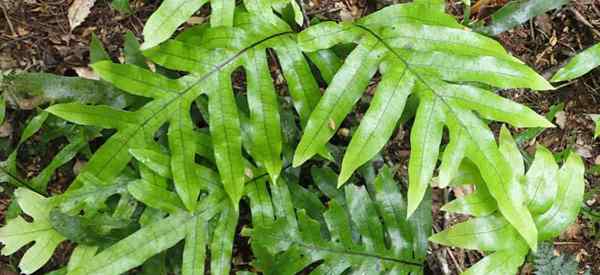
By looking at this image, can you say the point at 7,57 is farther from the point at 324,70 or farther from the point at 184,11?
the point at 324,70

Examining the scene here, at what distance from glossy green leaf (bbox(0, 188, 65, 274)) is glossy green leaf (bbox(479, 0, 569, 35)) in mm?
1971

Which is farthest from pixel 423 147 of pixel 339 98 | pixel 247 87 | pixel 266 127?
pixel 247 87

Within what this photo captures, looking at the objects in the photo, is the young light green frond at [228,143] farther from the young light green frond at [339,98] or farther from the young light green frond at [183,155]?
the young light green frond at [339,98]

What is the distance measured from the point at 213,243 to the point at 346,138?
89 cm

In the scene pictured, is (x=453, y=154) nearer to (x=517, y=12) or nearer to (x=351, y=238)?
(x=351, y=238)

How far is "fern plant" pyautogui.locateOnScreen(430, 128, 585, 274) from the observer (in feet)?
7.13

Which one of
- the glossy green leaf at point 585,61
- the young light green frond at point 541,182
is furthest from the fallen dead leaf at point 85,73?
the glossy green leaf at point 585,61

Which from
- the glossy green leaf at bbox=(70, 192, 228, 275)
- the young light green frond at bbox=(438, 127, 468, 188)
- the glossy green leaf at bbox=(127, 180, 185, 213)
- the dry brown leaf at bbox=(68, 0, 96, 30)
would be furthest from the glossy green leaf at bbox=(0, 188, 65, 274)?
the young light green frond at bbox=(438, 127, 468, 188)

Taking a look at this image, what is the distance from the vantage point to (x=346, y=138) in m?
2.88

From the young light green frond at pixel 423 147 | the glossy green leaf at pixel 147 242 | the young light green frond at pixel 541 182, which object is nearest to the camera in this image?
the young light green frond at pixel 423 147

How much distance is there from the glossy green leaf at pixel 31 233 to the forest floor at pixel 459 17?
32 cm

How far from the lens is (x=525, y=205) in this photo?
215 cm

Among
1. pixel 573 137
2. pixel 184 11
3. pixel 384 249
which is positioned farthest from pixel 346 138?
pixel 573 137

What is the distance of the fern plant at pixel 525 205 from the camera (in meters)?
2.17
